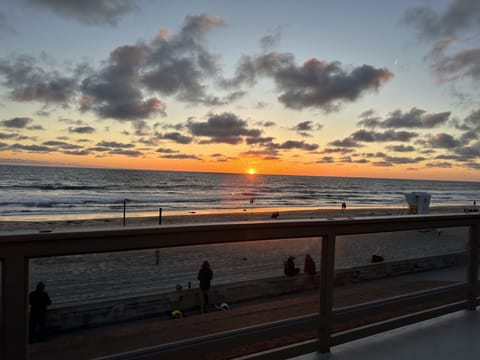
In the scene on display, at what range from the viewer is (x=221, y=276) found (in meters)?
2.26

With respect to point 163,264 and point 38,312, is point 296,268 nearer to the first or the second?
point 163,264

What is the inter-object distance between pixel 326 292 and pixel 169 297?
1.37 metres

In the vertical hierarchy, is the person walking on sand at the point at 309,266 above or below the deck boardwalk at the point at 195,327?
above

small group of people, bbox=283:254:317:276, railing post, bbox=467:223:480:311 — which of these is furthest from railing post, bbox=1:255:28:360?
railing post, bbox=467:223:480:311

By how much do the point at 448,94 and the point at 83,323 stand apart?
13.4 metres

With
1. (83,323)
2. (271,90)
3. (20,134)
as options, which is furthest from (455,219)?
(20,134)

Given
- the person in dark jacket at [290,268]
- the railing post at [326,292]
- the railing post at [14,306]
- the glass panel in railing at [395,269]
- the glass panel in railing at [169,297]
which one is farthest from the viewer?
the person in dark jacket at [290,268]

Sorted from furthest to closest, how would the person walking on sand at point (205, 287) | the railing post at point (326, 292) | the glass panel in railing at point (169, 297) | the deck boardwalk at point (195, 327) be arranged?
1. the person walking on sand at point (205, 287)
2. the railing post at point (326, 292)
3. the glass panel in railing at point (169, 297)
4. the deck boardwalk at point (195, 327)

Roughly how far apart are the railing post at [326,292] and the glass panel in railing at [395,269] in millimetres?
95

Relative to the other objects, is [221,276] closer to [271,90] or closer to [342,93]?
[342,93]

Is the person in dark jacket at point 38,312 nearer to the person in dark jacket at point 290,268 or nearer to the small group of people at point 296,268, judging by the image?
the small group of people at point 296,268

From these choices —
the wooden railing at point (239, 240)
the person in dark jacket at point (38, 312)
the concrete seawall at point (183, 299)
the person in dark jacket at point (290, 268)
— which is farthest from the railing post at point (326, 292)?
the person in dark jacket at point (38, 312)

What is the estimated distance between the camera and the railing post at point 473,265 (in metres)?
2.55

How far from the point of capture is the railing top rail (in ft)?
3.85
